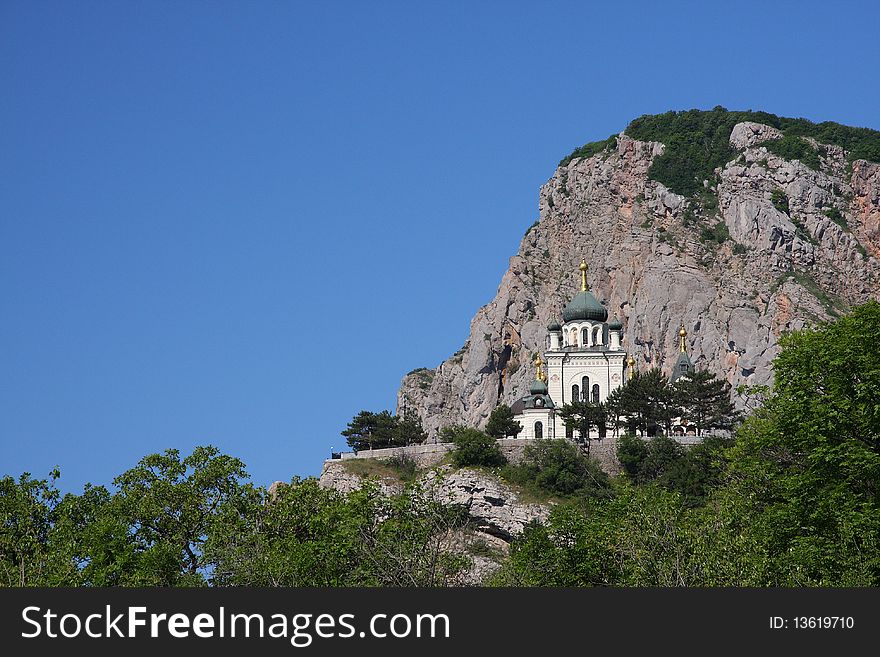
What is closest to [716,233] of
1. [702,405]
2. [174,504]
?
[702,405]

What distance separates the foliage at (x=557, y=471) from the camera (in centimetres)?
11788

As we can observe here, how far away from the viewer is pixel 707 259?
179 m

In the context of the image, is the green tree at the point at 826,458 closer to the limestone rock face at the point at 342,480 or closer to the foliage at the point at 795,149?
the limestone rock face at the point at 342,480

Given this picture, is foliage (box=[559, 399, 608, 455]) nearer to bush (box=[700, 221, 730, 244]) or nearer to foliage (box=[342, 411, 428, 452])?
foliage (box=[342, 411, 428, 452])

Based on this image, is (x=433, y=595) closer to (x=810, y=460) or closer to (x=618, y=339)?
(x=810, y=460)

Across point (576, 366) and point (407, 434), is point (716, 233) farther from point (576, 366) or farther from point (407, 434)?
point (407, 434)

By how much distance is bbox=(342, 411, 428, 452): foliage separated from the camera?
138m

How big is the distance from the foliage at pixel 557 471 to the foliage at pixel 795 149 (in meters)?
78.8

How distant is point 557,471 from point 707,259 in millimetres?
67315

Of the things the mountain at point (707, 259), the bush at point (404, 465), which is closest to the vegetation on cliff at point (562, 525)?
the bush at point (404, 465)

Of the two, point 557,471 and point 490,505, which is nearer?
point 490,505

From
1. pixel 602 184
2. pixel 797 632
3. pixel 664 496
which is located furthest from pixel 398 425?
pixel 797 632

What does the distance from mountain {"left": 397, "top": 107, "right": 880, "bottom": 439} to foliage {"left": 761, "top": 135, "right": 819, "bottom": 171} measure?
10.9 inches

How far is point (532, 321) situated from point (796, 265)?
33.1 metres
